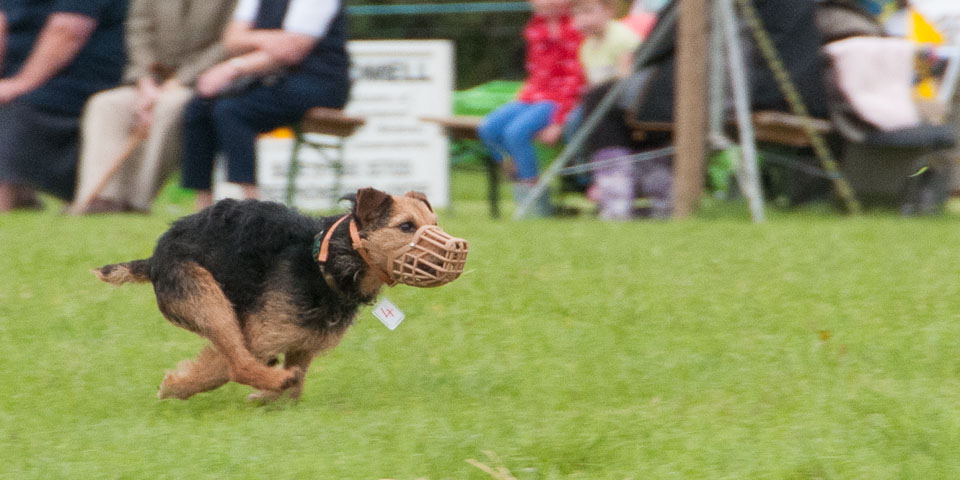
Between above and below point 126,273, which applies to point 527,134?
below

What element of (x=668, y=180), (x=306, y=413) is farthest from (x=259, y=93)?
(x=306, y=413)

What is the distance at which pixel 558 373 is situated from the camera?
5.10 meters

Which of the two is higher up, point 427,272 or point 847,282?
point 427,272

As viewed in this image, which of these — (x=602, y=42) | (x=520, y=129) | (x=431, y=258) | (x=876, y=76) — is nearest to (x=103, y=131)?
(x=520, y=129)

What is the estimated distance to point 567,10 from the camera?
34.1 ft

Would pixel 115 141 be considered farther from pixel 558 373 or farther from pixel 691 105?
pixel 558 373

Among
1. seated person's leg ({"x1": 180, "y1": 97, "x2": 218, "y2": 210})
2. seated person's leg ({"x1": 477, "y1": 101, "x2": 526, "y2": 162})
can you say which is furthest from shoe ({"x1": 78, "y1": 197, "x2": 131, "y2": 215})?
seated person's leg ({"x1": 477, "y1": 101, "x2": 526, "y2": 162})

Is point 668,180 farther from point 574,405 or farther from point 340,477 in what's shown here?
point 340,477

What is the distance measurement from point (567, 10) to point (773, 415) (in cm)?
651

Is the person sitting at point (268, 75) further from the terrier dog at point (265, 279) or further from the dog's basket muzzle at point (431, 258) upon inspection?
the dog's basket muzzle at point (431, 258)

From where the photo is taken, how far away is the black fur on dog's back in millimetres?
4434

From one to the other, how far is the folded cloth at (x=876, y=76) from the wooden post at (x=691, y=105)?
1163 millimetres

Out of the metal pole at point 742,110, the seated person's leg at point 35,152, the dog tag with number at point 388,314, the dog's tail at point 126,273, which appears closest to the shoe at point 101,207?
the seated person's leg at point 35,152

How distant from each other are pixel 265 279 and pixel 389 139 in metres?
10.2
